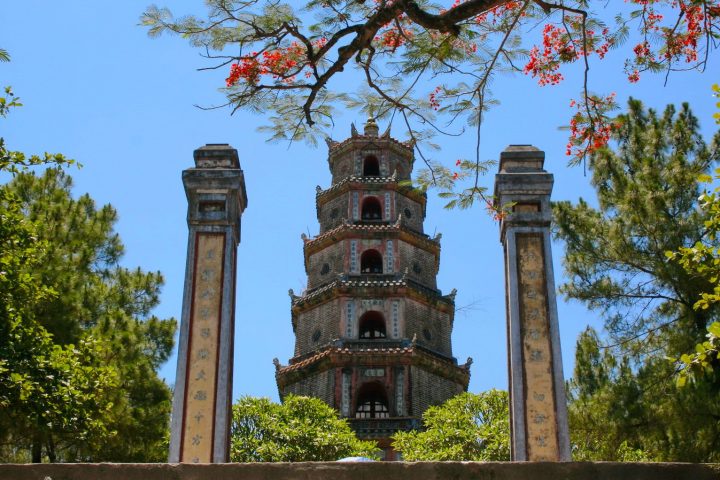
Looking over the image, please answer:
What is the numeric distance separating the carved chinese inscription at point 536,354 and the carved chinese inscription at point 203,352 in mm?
3102

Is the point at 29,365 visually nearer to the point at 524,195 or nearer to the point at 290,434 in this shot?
the point at 524,195

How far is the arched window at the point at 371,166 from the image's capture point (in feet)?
106

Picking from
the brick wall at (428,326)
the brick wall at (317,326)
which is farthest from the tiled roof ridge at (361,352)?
the brick wall at (317,326)

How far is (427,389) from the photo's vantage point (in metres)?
27.4

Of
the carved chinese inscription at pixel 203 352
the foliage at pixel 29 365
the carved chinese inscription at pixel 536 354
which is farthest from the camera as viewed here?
the foliage at pixel 29 365

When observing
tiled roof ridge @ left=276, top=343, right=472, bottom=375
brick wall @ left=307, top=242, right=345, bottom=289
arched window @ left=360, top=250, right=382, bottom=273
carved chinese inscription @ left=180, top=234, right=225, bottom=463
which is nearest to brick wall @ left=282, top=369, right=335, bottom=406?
tiled roof ridge @ left=276, top=343, right=472, bottom=375

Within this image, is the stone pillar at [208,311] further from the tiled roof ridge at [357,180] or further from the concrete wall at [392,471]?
the tiled roof ridge at [357,180]

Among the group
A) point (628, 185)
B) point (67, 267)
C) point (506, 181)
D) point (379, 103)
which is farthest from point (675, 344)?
point (67, 267)

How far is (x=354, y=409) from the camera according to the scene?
26938mm

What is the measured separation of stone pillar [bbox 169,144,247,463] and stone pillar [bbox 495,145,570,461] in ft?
9.36

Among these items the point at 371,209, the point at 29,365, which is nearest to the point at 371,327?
the point at 371,209

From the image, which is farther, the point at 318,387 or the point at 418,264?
the point at 418,264

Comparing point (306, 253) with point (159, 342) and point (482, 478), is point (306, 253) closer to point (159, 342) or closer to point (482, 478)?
point (159, 342)

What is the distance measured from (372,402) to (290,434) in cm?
514
